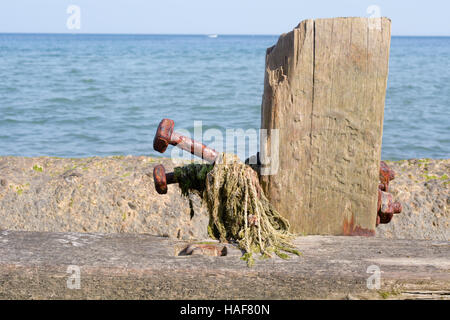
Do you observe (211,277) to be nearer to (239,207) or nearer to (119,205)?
(239,207)

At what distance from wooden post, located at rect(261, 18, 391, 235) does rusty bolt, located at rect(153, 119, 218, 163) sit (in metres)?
0.28

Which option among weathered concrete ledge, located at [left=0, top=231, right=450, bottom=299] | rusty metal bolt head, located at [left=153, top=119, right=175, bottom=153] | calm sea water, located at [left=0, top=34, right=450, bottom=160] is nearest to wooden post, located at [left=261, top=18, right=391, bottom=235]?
weathered concrete ledge, located at [left=0, top=231, right=450, bottom=299]

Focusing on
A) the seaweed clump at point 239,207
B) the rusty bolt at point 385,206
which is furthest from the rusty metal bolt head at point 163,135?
the rusty bolt at point 385,206

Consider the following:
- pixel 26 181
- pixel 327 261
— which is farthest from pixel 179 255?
pixel 26 181

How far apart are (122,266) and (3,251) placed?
54cm

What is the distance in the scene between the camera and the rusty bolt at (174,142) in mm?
2211

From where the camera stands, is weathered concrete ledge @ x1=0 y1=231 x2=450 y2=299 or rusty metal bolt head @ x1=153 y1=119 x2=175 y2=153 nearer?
weathered concrete ledge @ x1=0 y1=231 x2=450 y2=299

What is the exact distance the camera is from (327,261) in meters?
1.94

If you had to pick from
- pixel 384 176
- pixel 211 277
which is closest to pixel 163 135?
pixel 211 277

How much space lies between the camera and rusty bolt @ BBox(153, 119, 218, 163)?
2.21 metres

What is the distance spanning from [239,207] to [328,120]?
1.84 ft

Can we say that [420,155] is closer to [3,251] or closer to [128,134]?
[128,134]

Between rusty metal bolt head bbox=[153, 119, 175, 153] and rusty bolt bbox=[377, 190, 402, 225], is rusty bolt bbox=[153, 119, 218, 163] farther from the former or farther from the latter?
rusty bolt bbox=[377, 190, 402, 225]

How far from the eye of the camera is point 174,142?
224 cm
